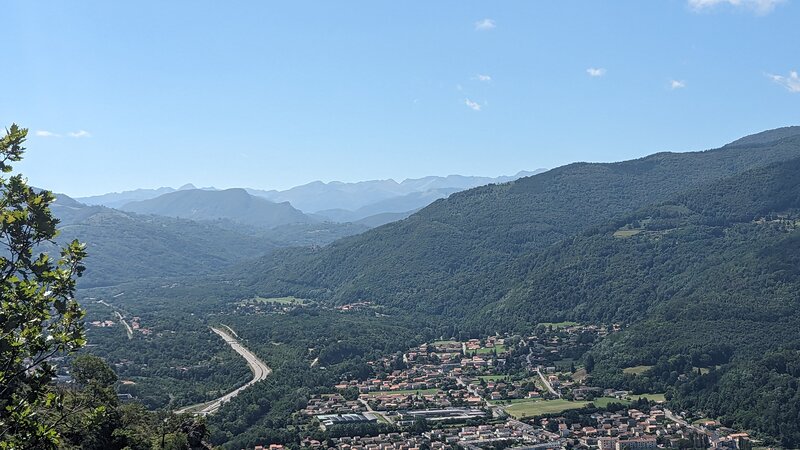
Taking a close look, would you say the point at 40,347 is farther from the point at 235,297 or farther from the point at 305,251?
the point at 305,251

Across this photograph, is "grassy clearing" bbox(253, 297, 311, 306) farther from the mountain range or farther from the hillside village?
the hillside village

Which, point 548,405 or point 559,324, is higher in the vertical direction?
point 559,324

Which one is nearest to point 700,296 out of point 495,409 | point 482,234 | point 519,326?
point 519,326

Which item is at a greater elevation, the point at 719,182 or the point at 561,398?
the point at 719,182

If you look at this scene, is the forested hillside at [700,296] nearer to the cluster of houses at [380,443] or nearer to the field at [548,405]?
the field at [548,405]

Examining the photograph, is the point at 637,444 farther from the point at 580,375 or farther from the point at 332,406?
the point at 332,406

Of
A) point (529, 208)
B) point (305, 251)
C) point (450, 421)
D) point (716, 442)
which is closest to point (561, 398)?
point (450, 421)

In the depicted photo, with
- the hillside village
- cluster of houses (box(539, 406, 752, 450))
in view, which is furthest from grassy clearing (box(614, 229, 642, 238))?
cluster of houses (box(539, 406, 752, 450))
